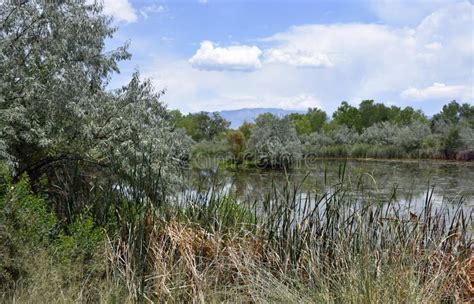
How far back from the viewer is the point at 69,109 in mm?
5477

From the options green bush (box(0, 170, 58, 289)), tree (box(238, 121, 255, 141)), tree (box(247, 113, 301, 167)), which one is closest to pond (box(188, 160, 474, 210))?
green bush (box(0, 170, 58, 289))

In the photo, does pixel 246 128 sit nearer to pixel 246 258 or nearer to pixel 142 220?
pixel 142 220

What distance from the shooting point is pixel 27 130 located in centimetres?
536

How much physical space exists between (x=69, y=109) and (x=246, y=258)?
114 inches

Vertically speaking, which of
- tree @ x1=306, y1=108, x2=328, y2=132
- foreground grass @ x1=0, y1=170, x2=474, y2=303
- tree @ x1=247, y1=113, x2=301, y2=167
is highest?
tree @ x1=306, y1=108, x2=328, y2=132

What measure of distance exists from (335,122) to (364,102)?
385 centimetres

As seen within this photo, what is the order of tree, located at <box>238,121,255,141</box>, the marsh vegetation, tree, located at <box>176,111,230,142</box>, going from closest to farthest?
the marsh vegetation
tree, located at <box>238,121,255,141</box>
tree, located at <box>176,111,230,142</box>

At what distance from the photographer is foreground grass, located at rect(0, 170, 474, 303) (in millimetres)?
3301

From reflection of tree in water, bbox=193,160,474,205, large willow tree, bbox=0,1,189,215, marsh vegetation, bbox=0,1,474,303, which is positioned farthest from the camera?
large willow tree, bbox=0,1,189,215

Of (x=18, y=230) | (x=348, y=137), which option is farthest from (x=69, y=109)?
(x=348, y=137)

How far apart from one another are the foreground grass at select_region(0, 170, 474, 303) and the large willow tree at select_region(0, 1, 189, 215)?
716 mm

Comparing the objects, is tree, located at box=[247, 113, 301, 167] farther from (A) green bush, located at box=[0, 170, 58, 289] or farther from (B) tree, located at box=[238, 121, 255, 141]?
(A) green bush, located at box=[0, 170, 58, 289]

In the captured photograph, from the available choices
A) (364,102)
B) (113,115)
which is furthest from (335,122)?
(113,115)

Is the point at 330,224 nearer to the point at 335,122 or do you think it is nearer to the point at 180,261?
the point at 180,261
